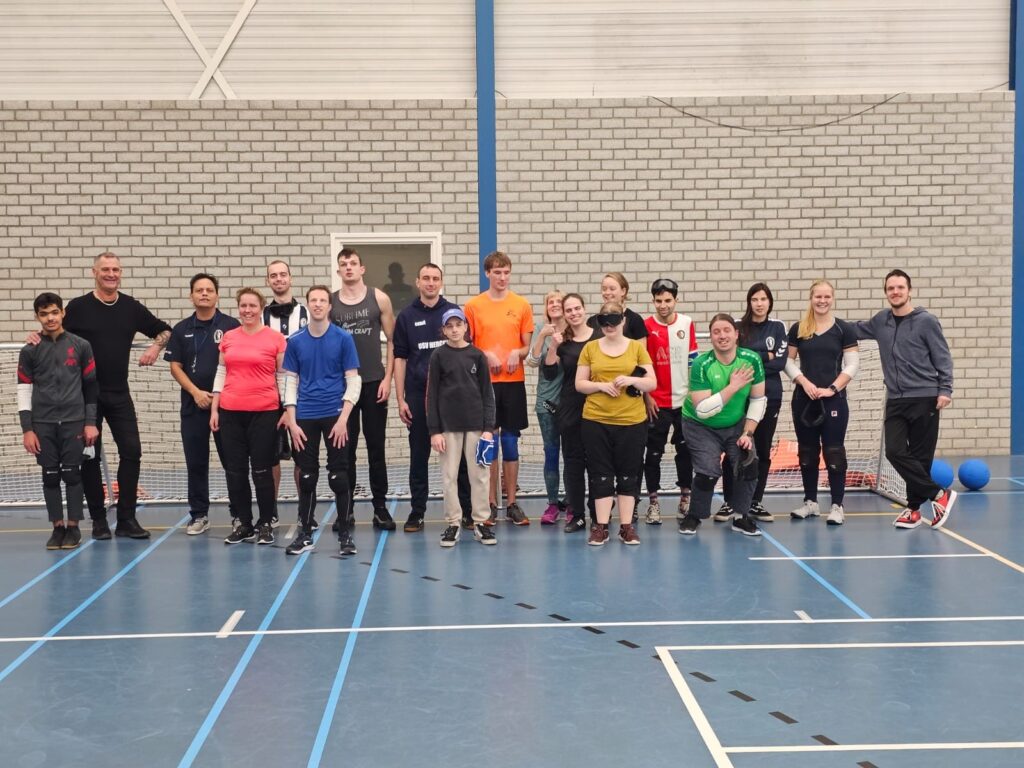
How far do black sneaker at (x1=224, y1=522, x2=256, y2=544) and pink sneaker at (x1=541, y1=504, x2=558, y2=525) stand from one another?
2258 mm

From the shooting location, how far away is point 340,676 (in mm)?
5000

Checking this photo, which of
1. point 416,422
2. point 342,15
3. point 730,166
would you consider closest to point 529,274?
point 730,166

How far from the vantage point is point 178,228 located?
11.9 meters

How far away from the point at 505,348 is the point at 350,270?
131 cm

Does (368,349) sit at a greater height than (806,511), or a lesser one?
greater

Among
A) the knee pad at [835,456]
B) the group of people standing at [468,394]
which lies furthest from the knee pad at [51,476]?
the knee pad at [835,456]

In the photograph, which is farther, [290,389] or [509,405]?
[509,405]

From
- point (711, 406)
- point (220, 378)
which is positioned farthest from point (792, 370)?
point (220, 378)

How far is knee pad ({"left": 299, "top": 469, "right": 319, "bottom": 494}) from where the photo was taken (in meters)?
7.56

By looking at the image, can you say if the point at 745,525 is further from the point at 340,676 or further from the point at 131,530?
the point at 131,530

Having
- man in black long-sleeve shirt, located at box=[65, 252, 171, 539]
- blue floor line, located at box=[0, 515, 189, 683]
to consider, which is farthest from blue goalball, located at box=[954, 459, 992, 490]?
man in black long-sleeve shirt, located at box=[65, 252, 171, 539]

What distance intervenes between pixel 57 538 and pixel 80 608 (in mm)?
1867

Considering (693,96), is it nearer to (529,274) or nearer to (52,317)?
(529,274)

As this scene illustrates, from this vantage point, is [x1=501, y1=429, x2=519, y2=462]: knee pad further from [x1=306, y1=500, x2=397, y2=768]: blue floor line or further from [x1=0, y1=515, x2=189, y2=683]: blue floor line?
[x1=0, y1=515, x2=189, y2=683]: blue floor line
